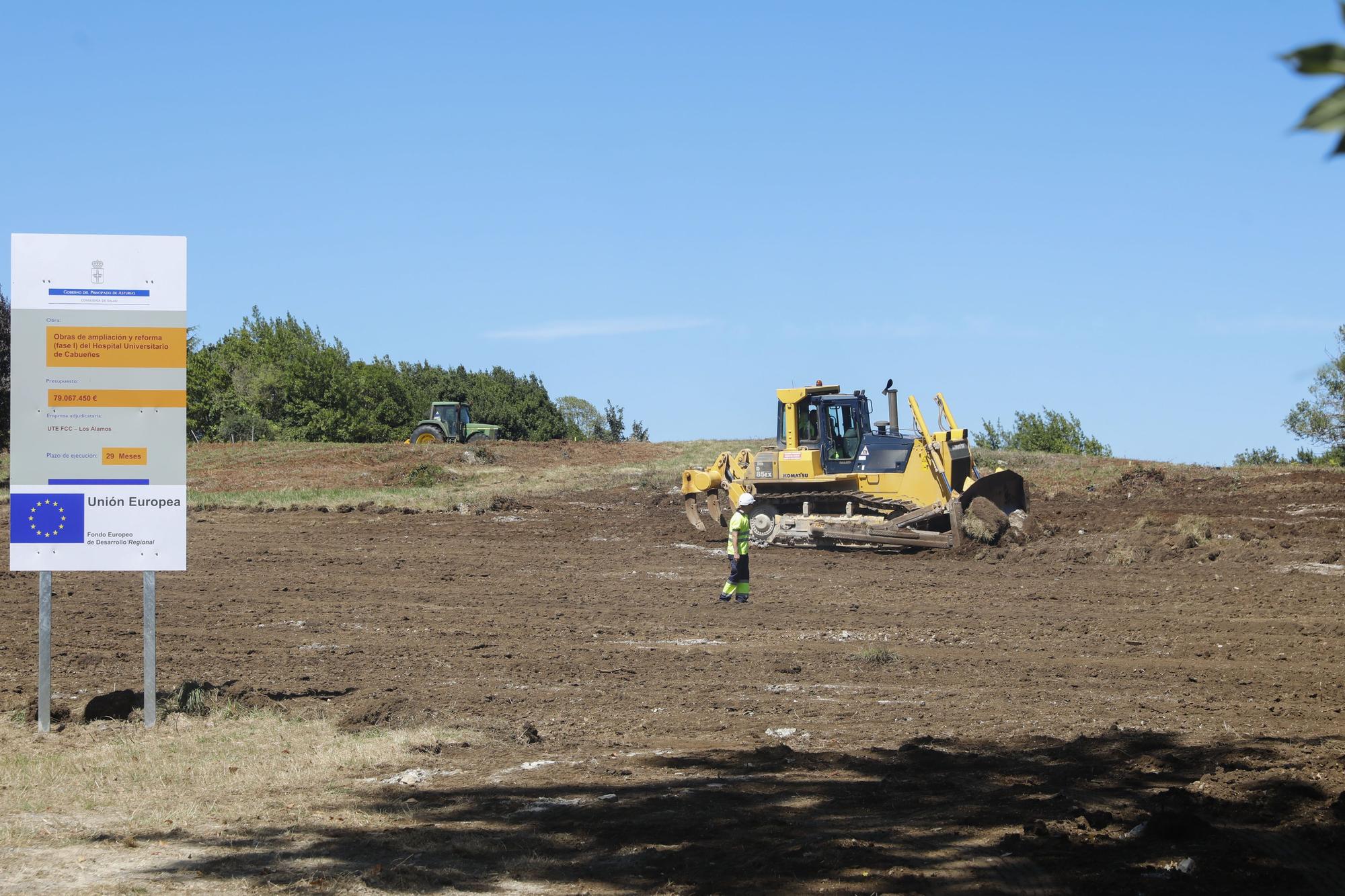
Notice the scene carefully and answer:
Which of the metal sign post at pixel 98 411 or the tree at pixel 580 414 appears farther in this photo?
the tree at pixel 580 414

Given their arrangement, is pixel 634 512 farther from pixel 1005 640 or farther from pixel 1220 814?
pixel 1220 814

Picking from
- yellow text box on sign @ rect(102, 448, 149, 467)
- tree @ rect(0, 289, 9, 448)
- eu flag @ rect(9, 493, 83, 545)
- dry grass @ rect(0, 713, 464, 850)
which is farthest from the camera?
tree @ rect(0, 289, 9, 448)

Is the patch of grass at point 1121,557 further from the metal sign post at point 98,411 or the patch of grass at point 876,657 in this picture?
the metal sign post at point 98,411

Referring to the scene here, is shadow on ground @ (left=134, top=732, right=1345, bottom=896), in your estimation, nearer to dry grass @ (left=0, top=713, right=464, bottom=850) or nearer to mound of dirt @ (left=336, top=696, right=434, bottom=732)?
dry grass @ (left=0, top=713, right=464, bottom=850)

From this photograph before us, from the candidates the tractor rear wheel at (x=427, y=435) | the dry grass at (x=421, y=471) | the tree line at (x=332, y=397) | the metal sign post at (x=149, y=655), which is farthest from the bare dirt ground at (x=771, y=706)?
the tree line at (x=332, y=397)

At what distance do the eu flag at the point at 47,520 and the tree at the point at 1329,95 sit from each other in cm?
919

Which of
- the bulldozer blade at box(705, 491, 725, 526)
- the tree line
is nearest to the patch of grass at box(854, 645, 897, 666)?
the bulldozer blade at box(705, 491, 725, 526)

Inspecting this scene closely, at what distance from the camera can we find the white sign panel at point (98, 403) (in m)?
9.17

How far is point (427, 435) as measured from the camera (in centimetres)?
5206

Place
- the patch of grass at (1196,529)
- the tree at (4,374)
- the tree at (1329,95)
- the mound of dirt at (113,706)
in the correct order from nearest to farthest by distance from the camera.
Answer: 1. the tree at (1329,95)
2. the mound of dirt at (113,706)
3. the patch of grass at (1196,529)
4. the tree at (4,374)

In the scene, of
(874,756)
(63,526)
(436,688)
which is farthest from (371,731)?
(874,756)

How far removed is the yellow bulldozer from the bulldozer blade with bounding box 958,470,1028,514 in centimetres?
2

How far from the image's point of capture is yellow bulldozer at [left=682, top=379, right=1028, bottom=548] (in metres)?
22.2

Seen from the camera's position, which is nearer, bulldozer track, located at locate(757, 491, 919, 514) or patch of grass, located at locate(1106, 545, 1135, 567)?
patch of grass, located at locate(1106, 545, 1135, 567)
